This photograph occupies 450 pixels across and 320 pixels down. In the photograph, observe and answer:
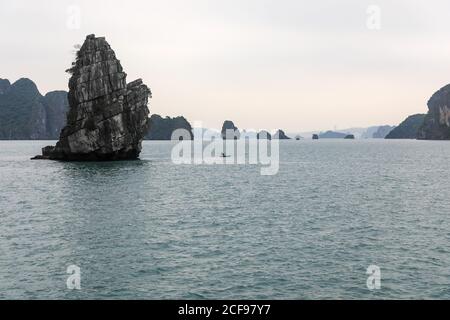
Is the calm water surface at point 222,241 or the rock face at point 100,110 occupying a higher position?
the rock face at point 100,110

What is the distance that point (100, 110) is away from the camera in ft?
375

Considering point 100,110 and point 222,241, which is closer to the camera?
point 222,241

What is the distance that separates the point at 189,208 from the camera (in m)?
56.8

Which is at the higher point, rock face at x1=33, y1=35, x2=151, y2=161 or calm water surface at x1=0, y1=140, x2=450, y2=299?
rock face at x1=33, y1=35, x2=151, y2=161

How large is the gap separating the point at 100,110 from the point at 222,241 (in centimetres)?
8464

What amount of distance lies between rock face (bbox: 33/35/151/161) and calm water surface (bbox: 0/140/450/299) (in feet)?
130

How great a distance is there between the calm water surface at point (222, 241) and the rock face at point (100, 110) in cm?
3962

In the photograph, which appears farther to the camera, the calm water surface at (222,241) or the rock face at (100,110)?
the rock face at (100,110)

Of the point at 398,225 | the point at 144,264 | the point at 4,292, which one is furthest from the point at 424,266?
the point at 4,292

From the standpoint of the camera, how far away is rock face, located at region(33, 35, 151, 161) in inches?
4469

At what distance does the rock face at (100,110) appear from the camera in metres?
114

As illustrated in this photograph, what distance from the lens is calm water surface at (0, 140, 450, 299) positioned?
2794 centimetres

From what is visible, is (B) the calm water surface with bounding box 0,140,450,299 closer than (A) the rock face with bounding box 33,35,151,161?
Yes

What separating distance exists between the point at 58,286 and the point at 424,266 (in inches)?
1016
